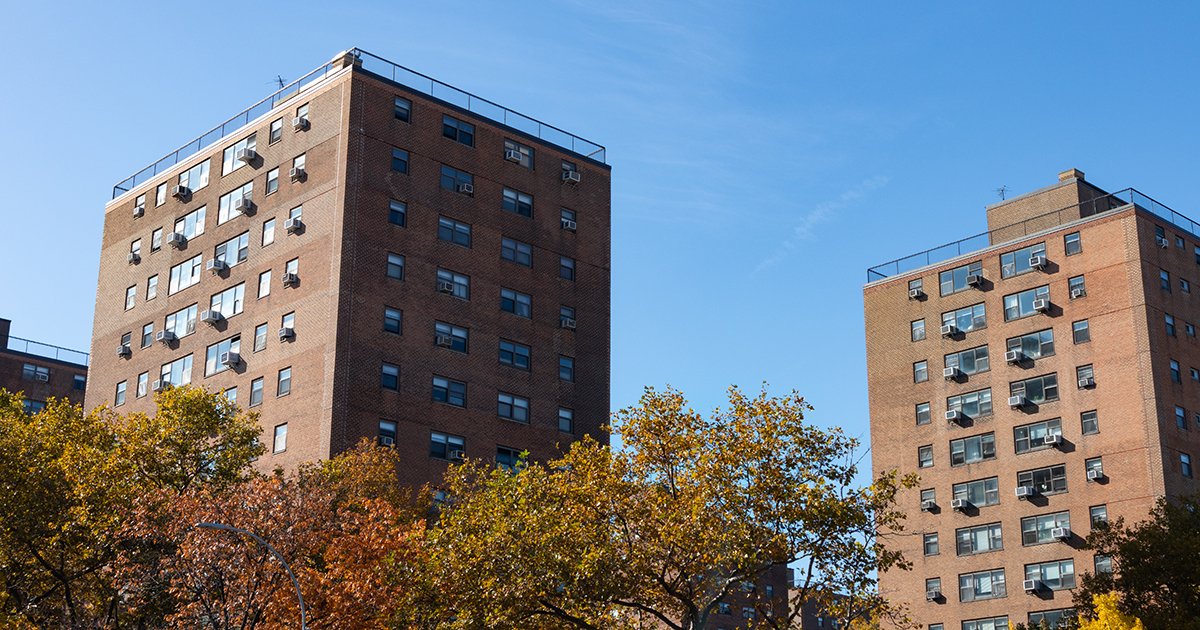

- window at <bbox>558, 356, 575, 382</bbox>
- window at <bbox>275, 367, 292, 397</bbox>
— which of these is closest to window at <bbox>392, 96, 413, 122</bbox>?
window at <bbox>275, 367, 292, 397</bbox>

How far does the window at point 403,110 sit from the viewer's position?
240 ft

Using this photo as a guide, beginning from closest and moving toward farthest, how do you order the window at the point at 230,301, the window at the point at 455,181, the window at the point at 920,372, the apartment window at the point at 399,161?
1. the apartment window at the point at 399,161
2. the window at the point at 455,181
3. the window at the point at 230,301
4. the window at the point at 920,372

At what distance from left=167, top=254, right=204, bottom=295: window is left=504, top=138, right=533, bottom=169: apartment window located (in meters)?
18.4

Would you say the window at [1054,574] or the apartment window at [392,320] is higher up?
the apartment window at [392,320]

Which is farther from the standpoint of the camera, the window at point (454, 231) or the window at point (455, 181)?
the window at point (455, 181)

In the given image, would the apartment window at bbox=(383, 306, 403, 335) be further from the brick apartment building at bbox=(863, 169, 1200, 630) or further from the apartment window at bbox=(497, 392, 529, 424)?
the brick apartment building at bbox=(863, 169, 1200, 630)

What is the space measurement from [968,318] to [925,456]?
9.40m

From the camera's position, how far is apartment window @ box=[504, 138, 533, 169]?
76.7 m

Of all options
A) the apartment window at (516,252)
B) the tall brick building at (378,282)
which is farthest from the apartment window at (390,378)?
the apartment window at (516,252)

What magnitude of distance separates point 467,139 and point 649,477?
38228mm

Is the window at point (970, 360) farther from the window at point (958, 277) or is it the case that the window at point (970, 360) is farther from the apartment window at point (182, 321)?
the apartment window at point (182, 321)

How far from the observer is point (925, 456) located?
8888 cm

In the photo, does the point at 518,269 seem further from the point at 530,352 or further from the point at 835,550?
the point at 835,550

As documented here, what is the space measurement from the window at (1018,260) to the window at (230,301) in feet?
155
